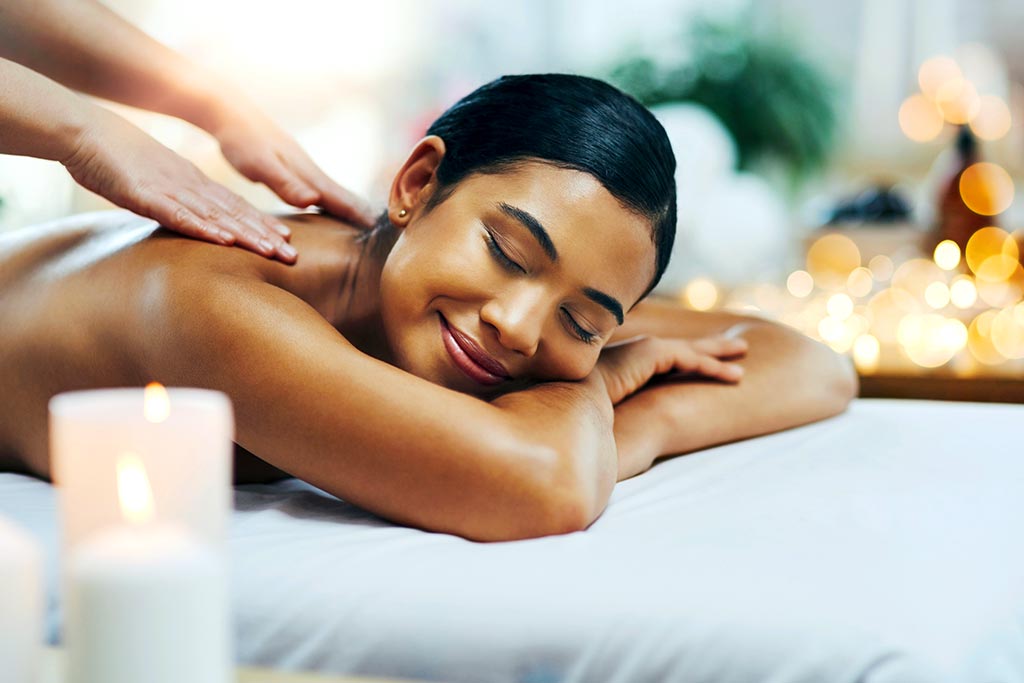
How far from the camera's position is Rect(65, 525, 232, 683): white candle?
423 mm

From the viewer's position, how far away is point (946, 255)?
2812 mm

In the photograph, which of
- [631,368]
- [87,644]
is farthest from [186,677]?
[631,368]

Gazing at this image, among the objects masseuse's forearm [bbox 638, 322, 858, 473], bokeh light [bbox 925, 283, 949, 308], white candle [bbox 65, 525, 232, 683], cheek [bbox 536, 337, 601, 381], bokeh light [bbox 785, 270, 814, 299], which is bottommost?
bokeh light [bbox 785, 270, 814, 299]

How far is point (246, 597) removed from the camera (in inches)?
32.0

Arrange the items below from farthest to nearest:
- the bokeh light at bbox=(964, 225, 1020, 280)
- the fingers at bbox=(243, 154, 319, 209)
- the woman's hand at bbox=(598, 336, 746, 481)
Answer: the bokeh light at bbox=(964, 225, 1020, 280) < the fingers at bbox=(243, 154, 319, 209) < the woman's hand at bbox=(598, 336, 746, 481)

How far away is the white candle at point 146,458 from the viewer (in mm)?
455

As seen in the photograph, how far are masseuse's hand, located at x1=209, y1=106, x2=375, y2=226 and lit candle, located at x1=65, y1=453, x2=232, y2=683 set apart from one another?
99cm

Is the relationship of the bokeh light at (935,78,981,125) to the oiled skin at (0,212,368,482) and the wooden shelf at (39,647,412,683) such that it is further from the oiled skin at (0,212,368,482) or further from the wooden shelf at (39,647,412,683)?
the wooden shelf at (39,647,412,683)

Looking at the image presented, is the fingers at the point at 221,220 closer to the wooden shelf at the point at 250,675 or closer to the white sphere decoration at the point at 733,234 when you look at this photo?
the wooden shelf at the point at 250,675

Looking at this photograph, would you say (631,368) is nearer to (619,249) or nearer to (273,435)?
(619,249)

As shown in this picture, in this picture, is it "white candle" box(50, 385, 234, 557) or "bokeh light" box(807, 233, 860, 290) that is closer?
"white candle" box(50, 385, 234, 557)

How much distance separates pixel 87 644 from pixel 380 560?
44 centimetres

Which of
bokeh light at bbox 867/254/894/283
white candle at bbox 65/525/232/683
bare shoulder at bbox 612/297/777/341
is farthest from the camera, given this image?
bokeh light at bbox 867/254/894/283

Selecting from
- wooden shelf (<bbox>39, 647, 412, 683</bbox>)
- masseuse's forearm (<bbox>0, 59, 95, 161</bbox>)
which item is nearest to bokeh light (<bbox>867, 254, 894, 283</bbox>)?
masseuse's forearm (<bbox>0, 59, 95, 161</bbox>)
